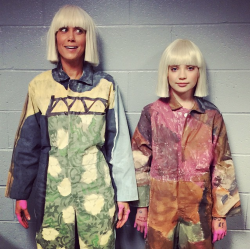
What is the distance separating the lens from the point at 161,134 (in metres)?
1.20

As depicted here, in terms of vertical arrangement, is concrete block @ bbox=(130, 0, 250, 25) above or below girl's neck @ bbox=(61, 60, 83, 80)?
above

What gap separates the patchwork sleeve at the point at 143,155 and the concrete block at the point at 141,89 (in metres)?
0.13

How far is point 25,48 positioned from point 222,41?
3.07ft

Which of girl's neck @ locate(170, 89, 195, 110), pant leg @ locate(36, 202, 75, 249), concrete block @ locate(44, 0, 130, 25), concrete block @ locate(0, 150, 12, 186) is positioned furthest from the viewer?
concrete block @ locate(0, 150, 12, 186)

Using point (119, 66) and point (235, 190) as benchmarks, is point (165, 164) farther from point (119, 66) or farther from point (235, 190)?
point (119, 66)

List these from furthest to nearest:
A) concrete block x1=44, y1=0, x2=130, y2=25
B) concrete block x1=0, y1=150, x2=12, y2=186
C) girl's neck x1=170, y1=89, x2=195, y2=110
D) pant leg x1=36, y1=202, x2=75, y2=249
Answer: concrete block x1=0, y1=150, x2=12, y2=186 < concrete block x1=44, y1=0, x2=130, y2=25 < girl's neck x1=170, y1=89, x2=195, y2=110 < pant leg x1=36, y1=202, x2=75, y2=249

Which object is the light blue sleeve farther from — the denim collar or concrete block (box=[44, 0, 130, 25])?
concrete block (box=[44, 0, 130, 25])

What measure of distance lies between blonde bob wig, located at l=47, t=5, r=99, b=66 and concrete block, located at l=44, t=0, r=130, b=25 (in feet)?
0.57

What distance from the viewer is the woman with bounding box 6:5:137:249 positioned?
3.67ft

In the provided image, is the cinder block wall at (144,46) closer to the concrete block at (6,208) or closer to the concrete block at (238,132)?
the concrete block at (238,132)

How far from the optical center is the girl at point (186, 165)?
117 centimetres

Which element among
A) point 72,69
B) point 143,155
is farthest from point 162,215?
point 72,69

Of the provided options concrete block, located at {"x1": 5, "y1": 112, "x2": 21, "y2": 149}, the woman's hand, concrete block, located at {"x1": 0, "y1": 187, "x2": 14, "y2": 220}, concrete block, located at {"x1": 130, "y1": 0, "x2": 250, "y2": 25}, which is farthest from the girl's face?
concrete block, located at {"x1": 0, "y1": 187, "x2": 14, "y2": 220}

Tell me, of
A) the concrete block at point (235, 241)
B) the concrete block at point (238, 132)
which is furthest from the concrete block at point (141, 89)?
the concrete block at point (235, 241)
